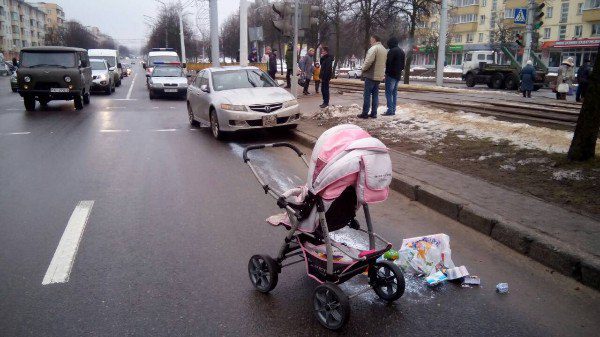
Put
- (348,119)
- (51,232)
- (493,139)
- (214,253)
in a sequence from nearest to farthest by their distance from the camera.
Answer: (214,253) → (51,232) → (493,139) → (348,119)

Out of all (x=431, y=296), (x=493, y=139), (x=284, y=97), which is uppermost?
(x=284, y=97)

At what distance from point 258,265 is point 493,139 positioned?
20.4 feet

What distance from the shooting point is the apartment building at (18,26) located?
94250 mm

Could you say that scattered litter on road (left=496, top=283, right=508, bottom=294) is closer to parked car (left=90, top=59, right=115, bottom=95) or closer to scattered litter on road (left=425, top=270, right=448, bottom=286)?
scattered litter on road (left=425, top=270, right=448, bottom=286)

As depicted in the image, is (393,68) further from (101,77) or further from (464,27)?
(464,27)

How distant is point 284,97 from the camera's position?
1091 cm

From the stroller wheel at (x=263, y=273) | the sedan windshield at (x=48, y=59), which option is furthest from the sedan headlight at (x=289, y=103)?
the sedan windshield at (x=48, y=59)

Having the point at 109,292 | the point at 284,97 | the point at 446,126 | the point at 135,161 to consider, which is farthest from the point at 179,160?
the point at 446,126

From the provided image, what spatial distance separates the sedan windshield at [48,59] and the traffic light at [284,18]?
27.1ft

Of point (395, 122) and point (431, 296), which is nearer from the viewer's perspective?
point (431, 296)

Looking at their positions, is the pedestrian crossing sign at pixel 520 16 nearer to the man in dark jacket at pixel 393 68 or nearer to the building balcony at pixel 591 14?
the man in dark jacket at pixel 393 68

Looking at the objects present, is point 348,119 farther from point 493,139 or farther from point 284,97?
point 493,139

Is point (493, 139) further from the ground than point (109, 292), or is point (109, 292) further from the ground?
point (493, 139)

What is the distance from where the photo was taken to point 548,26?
57.7 metres
